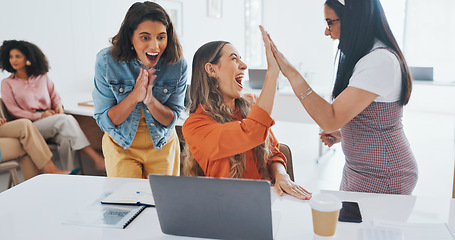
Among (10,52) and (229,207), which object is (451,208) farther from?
(10,52)

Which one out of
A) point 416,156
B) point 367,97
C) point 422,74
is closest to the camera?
point 367,97

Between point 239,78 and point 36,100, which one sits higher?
point 239,78

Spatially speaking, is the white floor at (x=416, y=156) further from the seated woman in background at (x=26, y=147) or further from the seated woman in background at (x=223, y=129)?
the seated woman in background at (x=223, y=129)

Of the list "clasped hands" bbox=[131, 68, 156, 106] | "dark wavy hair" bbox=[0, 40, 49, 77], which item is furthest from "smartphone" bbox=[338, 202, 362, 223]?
"dark wavy hair" bbox=[0, 40, 49, 77]

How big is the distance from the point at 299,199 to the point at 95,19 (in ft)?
11.3

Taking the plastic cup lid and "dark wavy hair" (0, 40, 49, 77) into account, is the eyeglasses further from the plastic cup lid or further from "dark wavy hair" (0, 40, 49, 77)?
"dark wavy hair" (0, 40, 49, 77)

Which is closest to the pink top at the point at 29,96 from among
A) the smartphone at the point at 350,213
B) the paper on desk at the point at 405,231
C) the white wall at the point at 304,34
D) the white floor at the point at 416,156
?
the white floor at the point at 416,156

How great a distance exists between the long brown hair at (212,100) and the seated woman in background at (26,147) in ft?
6.56

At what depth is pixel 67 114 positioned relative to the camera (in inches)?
131

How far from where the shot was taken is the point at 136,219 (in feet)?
3.83

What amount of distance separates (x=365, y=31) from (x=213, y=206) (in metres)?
0.80

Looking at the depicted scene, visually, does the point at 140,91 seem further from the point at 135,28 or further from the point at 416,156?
the point at 416,156

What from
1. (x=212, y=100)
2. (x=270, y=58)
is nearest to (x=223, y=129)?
(x=212, y=100)

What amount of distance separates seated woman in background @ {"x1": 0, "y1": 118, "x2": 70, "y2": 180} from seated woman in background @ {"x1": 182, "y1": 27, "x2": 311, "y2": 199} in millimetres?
1964
